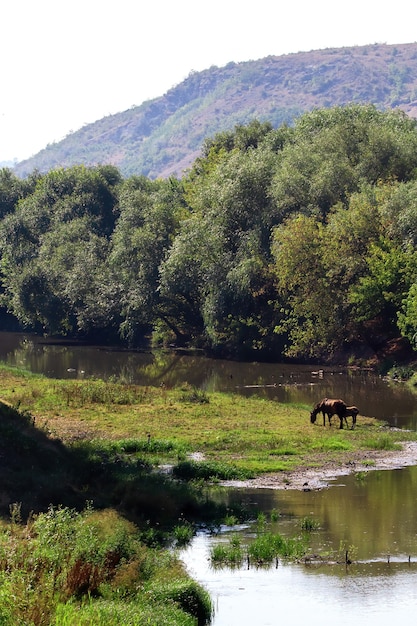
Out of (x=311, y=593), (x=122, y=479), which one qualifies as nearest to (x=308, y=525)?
Result: (x=311, y=593)

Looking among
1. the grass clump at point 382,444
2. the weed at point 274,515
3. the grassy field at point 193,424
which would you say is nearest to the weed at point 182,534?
the weed at point 274,515

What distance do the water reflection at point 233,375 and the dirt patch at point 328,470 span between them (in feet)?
24.8

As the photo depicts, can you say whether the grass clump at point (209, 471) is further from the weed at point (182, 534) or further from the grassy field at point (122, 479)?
the weed at point (182, 534)

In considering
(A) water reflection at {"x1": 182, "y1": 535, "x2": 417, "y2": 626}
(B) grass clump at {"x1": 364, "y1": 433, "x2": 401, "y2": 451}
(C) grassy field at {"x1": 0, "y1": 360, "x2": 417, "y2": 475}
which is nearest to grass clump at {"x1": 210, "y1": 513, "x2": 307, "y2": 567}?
(A) water reflection at {"x1": 182, "y1": 535, "x2": 417, "y2": 626}

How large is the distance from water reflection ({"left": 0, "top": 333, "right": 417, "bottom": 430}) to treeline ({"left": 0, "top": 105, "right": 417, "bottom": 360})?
3.65 meters

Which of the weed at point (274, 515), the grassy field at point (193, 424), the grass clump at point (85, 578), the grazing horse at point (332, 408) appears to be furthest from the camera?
the grazing horse at point (332, 408)

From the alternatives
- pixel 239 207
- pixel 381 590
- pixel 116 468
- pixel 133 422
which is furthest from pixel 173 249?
pixel 381 590

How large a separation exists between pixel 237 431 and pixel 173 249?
42908 millimetres

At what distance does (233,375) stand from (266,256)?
13020 mm

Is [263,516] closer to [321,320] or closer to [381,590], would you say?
[381,590]

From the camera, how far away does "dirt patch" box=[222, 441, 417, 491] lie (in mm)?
30141

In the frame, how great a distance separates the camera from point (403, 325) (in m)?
61.6

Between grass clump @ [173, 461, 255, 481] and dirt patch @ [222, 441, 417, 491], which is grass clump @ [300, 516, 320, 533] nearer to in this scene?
dirt patch @ [222, 441, 417, 491]

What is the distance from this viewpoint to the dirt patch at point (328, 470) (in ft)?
98.9
